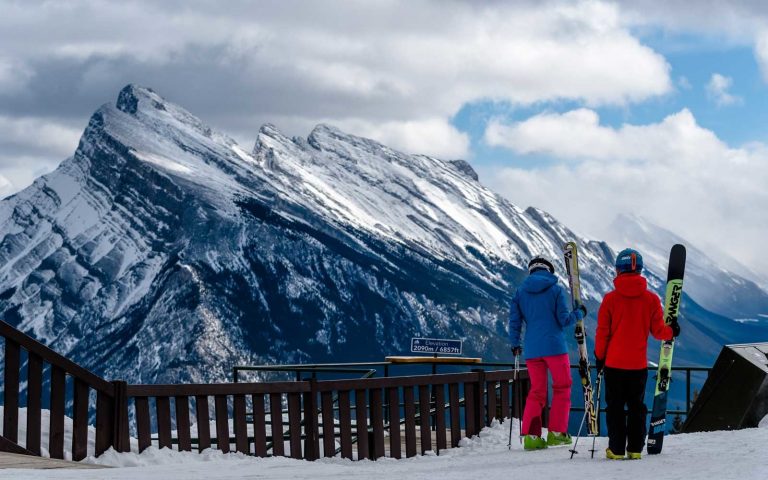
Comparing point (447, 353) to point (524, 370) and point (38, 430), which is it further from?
point (38, 430)

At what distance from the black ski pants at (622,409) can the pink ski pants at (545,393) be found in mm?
1703

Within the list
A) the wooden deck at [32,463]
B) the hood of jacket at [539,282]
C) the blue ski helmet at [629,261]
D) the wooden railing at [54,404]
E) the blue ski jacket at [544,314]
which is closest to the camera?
the wooden deck at [32,463]

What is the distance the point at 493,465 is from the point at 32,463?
4.42 m

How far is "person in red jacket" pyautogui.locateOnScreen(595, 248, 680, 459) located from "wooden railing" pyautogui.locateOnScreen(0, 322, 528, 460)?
10.2 ft

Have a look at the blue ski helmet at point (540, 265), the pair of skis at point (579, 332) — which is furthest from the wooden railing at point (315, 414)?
the blue ski helmet at point (540, 265)

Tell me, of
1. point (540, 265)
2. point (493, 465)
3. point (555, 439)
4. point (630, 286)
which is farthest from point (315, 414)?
point (630, 286)

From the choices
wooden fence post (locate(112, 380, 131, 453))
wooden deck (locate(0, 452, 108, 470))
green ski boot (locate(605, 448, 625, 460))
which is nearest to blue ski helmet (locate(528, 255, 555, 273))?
green ski boot (locate(605, 448, 625, 460))

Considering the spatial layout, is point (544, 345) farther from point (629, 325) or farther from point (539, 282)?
point (629, 325)

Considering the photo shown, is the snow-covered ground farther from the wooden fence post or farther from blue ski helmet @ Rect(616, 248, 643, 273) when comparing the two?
blue ski helmet @ Rect(616, 248, 643, 273)

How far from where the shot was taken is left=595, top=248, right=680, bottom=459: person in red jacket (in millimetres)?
11109

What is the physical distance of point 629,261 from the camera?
11.3 meters

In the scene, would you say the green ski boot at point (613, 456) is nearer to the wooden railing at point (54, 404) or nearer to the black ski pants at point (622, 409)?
the black ski pants at point (622, 409)

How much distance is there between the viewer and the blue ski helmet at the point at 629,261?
11297mm

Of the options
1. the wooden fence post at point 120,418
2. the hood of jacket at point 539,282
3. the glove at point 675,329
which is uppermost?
the hood of jacket at point 539,282
